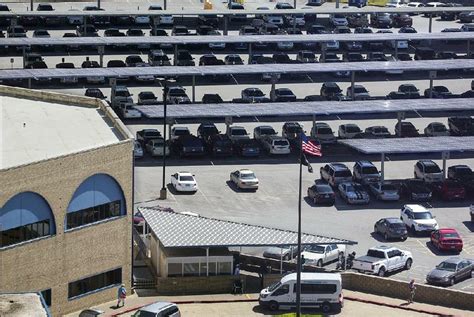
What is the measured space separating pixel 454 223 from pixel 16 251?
99.8ft

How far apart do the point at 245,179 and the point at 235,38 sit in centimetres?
3384

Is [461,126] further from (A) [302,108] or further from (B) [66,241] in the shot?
(B) [66,241]

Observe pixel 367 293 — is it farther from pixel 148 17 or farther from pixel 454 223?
pixel 148 17

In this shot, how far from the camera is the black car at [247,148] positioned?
10900cm

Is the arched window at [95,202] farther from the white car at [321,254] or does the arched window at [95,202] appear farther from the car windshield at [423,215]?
the car windshield at [423,215]

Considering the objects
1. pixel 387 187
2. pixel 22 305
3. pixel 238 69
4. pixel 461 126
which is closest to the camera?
pixel 22 305

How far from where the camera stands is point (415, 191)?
10125cm

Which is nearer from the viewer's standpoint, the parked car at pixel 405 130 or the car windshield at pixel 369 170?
the car windshield at pixel 369 170

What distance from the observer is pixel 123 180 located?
81.9 m

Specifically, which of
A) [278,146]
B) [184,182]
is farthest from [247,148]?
[184,182]

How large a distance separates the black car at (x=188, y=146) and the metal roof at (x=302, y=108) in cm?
171

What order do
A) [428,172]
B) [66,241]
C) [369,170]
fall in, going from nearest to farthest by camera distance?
[66,241] → [369,170] → [428,172]

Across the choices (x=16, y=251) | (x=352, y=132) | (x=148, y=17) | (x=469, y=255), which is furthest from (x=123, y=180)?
(x=148, y=17)

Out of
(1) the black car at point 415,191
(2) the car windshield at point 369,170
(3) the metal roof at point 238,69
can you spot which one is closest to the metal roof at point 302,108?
(3) the metal roof at point 238,69
